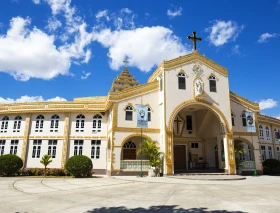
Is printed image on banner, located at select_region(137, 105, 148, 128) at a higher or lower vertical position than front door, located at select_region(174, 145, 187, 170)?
higher

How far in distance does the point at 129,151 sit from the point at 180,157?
623cm

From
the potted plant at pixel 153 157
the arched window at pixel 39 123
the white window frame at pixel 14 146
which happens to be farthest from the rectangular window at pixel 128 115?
the white window frame at pixel 14 146

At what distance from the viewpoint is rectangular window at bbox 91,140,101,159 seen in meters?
25.6

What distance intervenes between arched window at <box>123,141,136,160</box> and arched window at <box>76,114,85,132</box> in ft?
18.9

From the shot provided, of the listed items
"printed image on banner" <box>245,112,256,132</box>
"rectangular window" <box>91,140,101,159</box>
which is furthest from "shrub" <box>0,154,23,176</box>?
"printed image on banner" <box>245,112,256,132</box>

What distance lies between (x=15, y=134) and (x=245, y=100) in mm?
25952

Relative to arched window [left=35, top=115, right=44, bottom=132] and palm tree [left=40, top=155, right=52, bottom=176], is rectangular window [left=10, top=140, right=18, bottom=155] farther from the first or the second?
palm tree [left=40, top=155, right=52, bottom=176]

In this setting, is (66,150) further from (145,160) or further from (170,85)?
(170,85)

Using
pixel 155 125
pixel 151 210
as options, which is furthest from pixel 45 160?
pixel 151 210

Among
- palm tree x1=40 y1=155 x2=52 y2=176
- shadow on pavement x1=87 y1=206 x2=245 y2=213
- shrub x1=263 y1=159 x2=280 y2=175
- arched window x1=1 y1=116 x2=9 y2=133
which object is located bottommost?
shadow on pavement x1=87 y1=206 x2=245 y2=213

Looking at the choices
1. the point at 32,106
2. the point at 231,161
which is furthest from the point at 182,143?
the point at 32,106

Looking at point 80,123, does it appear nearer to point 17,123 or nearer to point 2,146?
point 17,123

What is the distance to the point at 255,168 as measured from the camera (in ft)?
80.1

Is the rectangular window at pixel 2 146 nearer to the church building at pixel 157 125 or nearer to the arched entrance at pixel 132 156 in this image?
the church building at pixel 157 125
